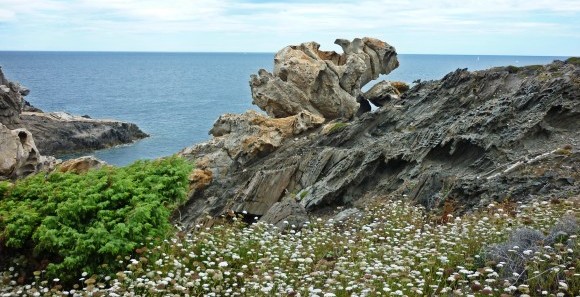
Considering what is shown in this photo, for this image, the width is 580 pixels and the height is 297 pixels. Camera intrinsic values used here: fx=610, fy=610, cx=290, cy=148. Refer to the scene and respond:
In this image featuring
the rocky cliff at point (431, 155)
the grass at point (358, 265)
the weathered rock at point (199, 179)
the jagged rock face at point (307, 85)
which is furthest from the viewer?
the jagged rock face at point (307, 85)

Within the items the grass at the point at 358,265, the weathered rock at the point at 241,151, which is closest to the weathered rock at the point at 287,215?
the grass at the point at 358,265

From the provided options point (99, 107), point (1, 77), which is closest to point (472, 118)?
point (1, 77)

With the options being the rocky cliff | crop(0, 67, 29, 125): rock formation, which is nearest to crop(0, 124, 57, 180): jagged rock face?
the rocky cliff

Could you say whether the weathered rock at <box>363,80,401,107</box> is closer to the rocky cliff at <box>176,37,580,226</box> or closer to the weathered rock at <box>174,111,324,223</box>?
the rocky cliff at <box>176,37,580,226</box>

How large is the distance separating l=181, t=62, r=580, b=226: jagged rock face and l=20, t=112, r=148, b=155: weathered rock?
169 ft

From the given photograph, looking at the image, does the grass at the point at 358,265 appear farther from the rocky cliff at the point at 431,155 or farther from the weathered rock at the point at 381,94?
the weathered rock at the point at 381,94

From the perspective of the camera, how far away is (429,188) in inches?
822

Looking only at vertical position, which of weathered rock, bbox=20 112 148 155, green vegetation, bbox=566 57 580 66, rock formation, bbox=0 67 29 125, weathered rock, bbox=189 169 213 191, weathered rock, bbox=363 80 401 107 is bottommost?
weathered rock, bbox=20 112 148 155

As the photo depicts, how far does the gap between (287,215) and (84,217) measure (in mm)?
6667

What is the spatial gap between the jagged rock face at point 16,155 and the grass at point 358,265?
15.1 m

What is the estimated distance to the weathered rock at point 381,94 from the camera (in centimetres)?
4588

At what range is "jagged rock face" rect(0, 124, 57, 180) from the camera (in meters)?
29.4

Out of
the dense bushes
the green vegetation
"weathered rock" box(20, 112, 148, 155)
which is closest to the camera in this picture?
the dense bushes

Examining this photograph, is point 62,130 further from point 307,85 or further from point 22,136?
point 22,136
